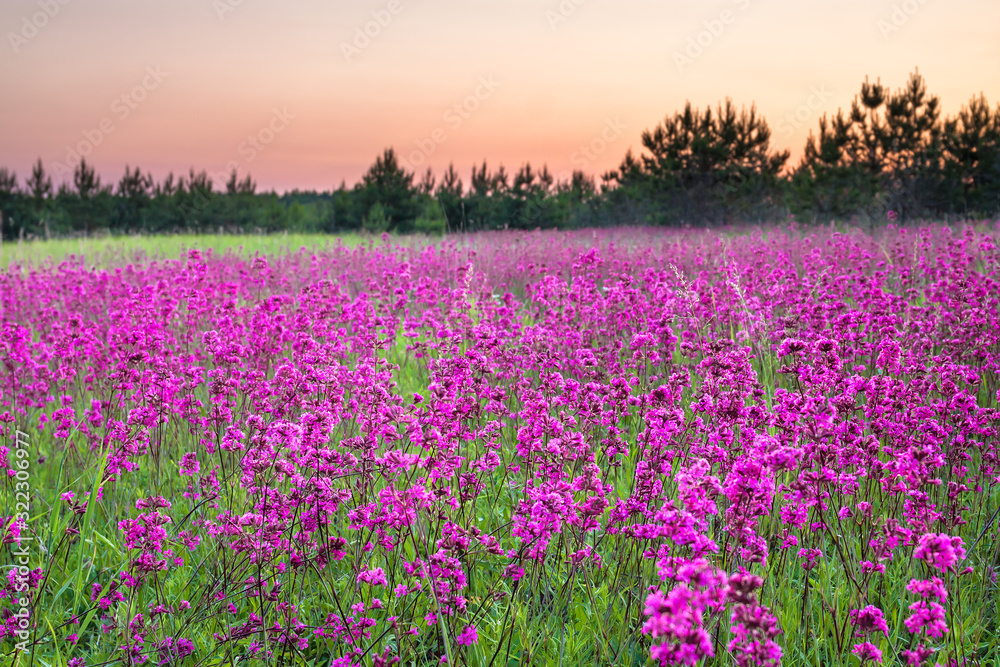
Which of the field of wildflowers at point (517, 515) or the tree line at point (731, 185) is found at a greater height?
the tree line at point (731, 185)

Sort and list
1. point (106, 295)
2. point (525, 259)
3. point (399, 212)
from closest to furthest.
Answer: point (106, 295) < point (525, 259) < point (399, 212)

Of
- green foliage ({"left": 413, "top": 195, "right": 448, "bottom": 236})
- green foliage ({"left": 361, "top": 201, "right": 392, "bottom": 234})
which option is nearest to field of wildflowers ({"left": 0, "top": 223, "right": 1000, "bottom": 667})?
green foliage ({"left": 361, "top": 201, "right": 392, "bottom": 234})

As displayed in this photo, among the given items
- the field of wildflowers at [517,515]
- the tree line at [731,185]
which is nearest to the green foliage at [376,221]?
the tree line at [731,185]

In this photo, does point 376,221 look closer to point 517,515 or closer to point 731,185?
point 731,185

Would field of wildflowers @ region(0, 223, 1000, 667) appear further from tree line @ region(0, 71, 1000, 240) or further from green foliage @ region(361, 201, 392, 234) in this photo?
green foliage @ region(361, 201, 392, 234)

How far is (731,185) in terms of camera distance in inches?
1574

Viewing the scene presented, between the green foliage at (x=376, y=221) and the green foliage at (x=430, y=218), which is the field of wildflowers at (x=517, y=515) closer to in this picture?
the green foliage at (x=376, y=221)

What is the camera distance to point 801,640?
257 cm

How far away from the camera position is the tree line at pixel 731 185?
3272 centimetres

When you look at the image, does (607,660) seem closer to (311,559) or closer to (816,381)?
(311,559)

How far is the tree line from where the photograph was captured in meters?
32.7

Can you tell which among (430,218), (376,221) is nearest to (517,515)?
(376,221)

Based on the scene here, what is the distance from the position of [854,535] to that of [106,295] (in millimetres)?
8717

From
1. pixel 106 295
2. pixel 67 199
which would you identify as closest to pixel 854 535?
pixel 106 295
